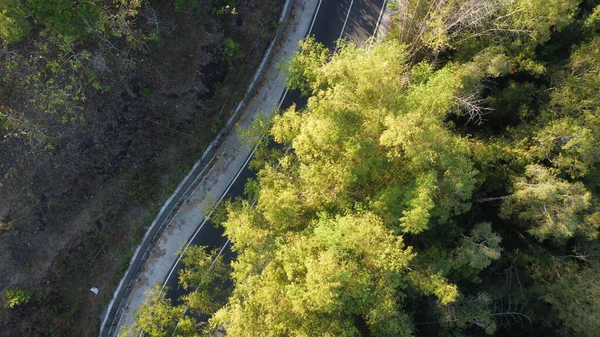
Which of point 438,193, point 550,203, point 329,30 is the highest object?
point 329,30

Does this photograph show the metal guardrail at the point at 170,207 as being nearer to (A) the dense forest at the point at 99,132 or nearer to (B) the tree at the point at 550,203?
(A) the dense forest at the point at 99,132

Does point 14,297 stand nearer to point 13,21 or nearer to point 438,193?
point 13,21

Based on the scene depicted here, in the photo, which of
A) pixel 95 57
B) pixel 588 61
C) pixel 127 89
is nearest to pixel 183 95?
pixel 127 89

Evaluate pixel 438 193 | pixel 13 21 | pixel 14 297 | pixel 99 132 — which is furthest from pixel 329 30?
pixel 14 297

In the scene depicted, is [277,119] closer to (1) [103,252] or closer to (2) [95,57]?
(2) [95,57]

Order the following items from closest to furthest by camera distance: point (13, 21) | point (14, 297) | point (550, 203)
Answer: point (550, 203)
point (13, 21)
point (14, 297)

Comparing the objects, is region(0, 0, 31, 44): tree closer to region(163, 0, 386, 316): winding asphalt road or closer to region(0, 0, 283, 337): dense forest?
region(0, 0, 283, 337): dense forest

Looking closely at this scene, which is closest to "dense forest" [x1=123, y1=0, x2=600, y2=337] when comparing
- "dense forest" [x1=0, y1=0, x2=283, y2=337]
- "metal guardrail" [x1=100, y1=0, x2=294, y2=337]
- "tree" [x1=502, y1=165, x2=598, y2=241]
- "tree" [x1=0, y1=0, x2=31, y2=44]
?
"tree" [x1=502, y1=165, x2=598, y2=241]
